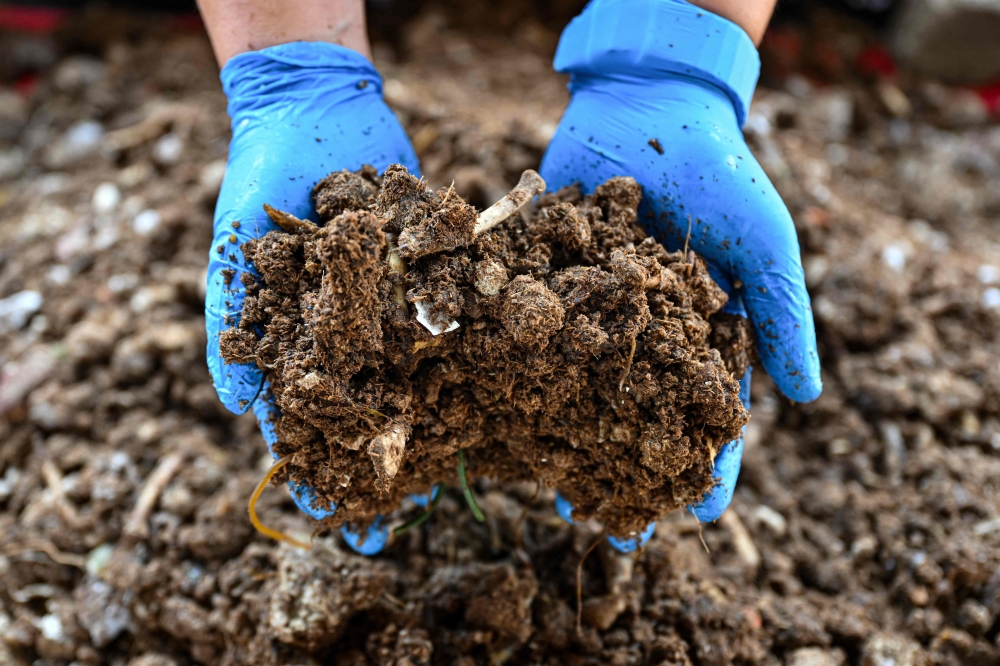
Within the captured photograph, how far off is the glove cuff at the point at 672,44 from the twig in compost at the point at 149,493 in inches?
66.2

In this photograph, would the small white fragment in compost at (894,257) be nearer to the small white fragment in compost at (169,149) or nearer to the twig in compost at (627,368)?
the twig in compost at (627,368)

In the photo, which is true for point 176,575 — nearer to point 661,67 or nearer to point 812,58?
point 661,67

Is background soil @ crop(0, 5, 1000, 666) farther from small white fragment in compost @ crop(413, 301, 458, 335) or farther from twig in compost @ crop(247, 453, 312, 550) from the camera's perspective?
small white fragment in compost @ crop(413, 301, 458, 335)

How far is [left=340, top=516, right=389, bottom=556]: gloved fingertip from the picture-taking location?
171cm

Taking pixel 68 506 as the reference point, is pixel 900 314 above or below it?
above

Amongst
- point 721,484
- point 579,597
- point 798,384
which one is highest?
point 798,384

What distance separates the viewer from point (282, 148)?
1694mm

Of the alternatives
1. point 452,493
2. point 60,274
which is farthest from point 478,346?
point 60,274

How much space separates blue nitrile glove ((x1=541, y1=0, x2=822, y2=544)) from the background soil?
0.49 metres

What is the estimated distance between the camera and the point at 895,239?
9.49 ft

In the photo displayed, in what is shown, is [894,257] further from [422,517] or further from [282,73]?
[282,73]

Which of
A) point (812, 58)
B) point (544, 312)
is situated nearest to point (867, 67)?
point (812, 58)

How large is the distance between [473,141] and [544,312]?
151cm

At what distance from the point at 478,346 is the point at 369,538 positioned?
67cm
